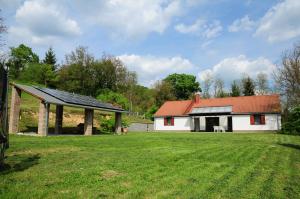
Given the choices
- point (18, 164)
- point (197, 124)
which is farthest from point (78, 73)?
point (18, 164)

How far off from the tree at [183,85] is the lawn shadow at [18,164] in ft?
202

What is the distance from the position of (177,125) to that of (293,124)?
16.4 metres

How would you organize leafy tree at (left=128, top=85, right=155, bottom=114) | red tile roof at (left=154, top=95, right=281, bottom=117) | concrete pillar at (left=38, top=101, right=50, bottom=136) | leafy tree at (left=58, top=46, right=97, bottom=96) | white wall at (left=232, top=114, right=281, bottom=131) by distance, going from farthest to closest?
leafy tree at (left=128, top=85, right=155, bottom=114)
leafy tree at (left=58, top=46, right=97, bottom=96)
red tile roof at (left=154, top=95, right=281, bottom=117)
white wall at (left=232, top=114, right=281, bottom=131)
concrete pillar at (left=38, top=101, right=50, bottom=136)

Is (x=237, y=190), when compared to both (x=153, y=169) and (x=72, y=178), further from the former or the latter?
(x=72, y=178)

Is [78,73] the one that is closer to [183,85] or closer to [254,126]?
[183,85]

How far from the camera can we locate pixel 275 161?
8805 mm

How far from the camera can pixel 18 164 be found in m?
6.83

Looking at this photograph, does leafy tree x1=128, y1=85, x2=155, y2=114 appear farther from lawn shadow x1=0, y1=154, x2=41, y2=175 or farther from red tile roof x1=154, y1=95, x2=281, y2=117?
lawn shadow x1=0, y1=154, x2=41, y2=175

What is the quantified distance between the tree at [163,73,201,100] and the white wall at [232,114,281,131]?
3410cm

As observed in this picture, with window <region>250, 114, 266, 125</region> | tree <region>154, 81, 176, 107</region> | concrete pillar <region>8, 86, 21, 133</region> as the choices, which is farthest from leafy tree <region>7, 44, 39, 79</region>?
window <region>250, 114, 266, 125</region>

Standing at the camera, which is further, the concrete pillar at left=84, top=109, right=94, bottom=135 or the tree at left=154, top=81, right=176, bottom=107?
the tree at left=154, top=81, right=176, bottom=107

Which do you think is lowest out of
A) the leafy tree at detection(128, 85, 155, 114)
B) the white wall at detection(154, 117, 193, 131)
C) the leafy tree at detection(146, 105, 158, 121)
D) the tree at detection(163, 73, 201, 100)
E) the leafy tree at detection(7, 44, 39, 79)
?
the white wall at detection(154, 117, 193, 131)

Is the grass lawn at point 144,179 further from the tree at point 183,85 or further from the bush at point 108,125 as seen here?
the tree at point 183,85

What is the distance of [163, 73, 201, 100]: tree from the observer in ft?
227
